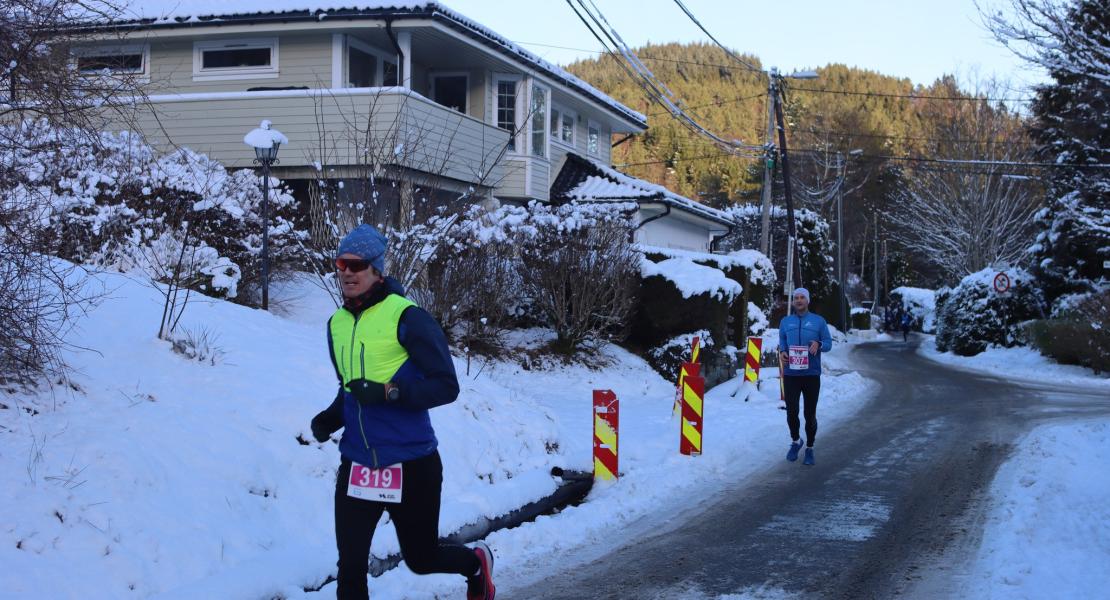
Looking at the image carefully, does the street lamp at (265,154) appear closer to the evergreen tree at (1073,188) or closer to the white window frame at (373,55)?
the white window frame at (373,55)

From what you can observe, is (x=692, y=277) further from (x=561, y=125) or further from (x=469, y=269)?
(x=561, y=125)

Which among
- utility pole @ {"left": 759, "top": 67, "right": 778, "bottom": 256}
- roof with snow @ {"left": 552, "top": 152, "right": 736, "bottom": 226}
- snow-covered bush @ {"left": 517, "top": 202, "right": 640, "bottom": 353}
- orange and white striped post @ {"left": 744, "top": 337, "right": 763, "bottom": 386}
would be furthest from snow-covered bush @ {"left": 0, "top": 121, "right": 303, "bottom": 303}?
utility pole @ {"left": 759, "top": 67, "right": 778, "bottom": 256}

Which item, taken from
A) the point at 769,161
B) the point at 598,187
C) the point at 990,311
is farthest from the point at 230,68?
the point at 990,311

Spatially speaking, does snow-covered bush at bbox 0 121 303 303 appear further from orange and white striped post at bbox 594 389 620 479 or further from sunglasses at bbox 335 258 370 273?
sunglasses at bbox 335 258 370 273

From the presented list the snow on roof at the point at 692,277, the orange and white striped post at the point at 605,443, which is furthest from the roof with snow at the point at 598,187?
the orange and white striped post at the point at 605,443

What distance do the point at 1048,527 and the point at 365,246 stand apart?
5.76 metres

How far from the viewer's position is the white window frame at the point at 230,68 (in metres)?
20.4

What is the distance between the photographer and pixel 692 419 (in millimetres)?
10844

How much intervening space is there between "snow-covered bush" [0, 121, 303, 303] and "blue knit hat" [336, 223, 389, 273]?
251 inches

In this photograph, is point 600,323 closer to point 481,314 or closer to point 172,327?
point 481,314

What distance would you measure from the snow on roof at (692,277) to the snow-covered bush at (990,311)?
57.6 feet

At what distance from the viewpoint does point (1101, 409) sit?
15.9m

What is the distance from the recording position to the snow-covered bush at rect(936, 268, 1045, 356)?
3209 centimetres

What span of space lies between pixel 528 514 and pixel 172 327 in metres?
3.25
